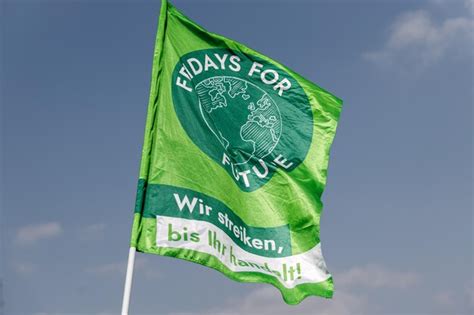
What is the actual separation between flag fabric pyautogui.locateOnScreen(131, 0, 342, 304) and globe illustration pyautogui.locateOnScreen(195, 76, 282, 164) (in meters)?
0.02

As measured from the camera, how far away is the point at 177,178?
484 inches

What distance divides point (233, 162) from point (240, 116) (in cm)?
106

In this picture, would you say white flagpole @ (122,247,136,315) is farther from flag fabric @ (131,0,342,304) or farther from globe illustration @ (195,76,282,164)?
globe illustration @ (195,76,282,164)

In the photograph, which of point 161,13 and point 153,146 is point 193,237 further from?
point 161,13

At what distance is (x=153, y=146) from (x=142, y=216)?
131 centimetres

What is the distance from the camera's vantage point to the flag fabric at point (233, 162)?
474 inches

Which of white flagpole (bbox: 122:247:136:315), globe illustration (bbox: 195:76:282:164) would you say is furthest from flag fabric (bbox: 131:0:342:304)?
white flagpole (bbox: 122:247:136:315)

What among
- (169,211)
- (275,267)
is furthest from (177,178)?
(275,267)

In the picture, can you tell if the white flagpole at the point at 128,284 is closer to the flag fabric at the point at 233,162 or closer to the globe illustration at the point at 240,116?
the flag fabric at the point at 233,162

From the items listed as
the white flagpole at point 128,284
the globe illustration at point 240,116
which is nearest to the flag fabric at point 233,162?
the globe illustration at point 240,116

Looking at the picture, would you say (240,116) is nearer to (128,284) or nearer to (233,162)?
(233,162)

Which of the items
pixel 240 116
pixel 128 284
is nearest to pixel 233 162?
pixel 240 116

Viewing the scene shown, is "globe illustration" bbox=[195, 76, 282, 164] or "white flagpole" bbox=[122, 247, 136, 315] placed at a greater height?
"globe illustration" bbox=[195, 76, 282, 164]

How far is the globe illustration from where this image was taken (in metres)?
13.6
